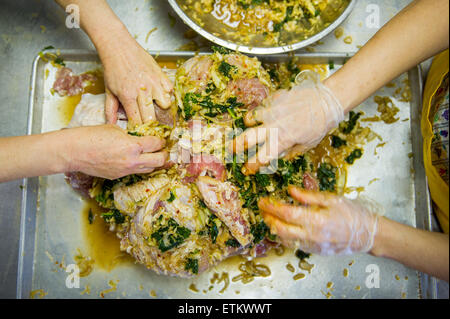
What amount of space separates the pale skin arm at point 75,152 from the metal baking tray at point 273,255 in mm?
823

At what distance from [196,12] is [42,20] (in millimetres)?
1684

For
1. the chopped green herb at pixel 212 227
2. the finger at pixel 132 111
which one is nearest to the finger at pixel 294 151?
the chopped green herb at pixel 212 227

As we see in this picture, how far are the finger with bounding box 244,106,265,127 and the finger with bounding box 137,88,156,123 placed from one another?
A: 0.77m

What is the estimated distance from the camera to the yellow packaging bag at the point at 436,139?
110 inches

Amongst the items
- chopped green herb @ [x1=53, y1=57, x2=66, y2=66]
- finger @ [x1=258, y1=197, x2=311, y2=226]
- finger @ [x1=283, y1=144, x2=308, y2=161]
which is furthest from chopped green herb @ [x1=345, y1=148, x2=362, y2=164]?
chopped green herb @ [x1=53, y1=57, x2=66, y2=66]

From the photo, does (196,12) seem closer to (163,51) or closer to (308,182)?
(163,51)

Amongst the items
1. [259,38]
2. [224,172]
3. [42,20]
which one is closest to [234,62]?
[259,38]

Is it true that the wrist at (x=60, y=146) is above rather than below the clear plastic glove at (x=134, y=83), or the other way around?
below

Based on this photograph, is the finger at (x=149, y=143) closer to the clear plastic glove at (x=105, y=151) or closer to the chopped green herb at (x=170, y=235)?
the clear plastic glove at (x=105, y=151)

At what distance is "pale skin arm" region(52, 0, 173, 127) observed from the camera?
2.69m

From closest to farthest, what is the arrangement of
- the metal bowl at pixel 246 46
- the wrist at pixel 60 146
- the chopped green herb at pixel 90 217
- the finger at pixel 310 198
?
the finger at pixel 310 198 → the wrist at pixel 60 146 → the metal bowl at pixel 246 46 → the chopped green herb at pixel 90 217

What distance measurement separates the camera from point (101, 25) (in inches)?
107

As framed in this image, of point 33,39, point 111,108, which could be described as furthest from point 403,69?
point 33,39

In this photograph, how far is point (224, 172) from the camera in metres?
2.58
